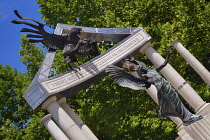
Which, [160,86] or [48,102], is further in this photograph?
[48,102]

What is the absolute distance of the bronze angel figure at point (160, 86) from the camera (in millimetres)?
10984

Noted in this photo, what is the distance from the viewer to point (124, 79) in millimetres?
11531

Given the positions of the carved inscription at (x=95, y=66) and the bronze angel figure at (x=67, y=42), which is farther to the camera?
the bronze angel figure at (x=67, y=42)

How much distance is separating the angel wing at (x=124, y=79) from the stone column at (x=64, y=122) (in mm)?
3396

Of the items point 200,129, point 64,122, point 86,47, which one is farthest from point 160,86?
point 86,47

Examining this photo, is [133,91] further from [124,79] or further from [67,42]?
[124,79]

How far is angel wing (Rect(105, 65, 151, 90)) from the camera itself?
11445 millimetres

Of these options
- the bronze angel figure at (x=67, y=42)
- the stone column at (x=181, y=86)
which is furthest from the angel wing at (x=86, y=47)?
the stone column at (x=181, y=86)

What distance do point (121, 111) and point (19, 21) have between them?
9.61m

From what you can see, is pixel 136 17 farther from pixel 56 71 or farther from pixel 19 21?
pixel 19 21

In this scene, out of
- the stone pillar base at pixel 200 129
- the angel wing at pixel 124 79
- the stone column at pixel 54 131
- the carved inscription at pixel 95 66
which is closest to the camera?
the stone pillar base at pixel 200 129

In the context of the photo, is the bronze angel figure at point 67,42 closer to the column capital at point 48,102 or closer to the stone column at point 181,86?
the column capital at point 48,102

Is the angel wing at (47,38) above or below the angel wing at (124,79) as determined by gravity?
above

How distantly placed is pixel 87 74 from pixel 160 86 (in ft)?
18.0
